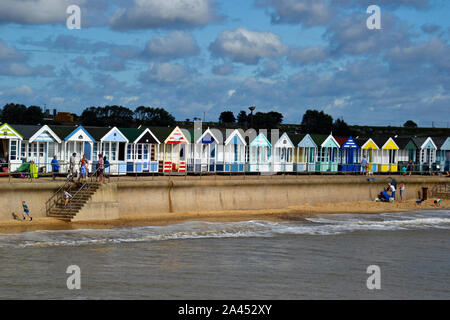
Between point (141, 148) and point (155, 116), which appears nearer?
point (141, 148)

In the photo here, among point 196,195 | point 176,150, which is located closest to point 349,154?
point 176,150

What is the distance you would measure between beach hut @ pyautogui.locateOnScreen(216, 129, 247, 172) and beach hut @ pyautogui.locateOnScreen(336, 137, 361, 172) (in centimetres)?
951

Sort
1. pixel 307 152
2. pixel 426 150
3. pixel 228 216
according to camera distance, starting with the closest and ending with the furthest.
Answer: pixel 228 216
pixel 307 152
pixel 426 150

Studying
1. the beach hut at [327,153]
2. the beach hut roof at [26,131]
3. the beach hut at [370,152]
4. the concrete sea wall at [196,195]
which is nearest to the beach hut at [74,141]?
the beach hut roof at [26,131]

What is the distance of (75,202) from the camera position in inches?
1160

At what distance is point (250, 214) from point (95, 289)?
17965 mm

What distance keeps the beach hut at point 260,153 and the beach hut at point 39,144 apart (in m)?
14.6

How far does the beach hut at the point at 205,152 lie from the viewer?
4256 cm

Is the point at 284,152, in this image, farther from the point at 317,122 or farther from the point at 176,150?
the point at 317,122

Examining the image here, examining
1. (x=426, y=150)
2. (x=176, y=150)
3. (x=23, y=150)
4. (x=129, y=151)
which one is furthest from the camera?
(x=426, y=150)

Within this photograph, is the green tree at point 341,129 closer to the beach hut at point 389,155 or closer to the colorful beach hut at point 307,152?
the beach hut at point 389,155

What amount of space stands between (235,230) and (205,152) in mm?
14005
